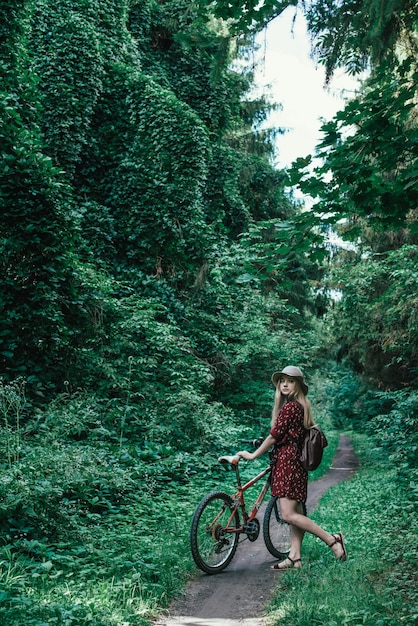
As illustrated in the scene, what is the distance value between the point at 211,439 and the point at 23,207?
5572 mm

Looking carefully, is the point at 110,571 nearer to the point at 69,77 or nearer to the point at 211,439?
the point at 211,439

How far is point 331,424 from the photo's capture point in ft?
124

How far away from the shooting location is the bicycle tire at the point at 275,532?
602cm

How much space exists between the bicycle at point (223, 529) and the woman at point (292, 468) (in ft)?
0.85

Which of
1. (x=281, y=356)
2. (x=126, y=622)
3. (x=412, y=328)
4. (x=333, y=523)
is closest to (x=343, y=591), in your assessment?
(x=126, y=622)

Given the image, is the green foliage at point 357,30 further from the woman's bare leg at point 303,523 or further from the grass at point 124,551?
the grass at point 124,551

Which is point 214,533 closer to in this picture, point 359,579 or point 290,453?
point 290,453

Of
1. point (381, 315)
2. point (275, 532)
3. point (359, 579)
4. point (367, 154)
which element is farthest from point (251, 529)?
point (381, 315)

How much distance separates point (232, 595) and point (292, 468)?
1269 mm

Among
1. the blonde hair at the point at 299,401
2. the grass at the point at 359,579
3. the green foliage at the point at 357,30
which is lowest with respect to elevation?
the grass at the point at 359,579

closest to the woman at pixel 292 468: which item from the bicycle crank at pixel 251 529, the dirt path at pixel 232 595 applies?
the dirt path at pixel 232 595

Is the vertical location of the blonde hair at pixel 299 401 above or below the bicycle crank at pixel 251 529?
above

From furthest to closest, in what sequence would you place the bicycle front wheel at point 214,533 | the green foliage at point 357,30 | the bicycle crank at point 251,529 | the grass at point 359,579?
the bicycle crank at point 251,529
the green foliage at point 357,30
the bicycle front wheel at point 214,533
the grass at point 359,579

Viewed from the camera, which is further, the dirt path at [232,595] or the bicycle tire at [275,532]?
the bicycle tire at [275,532]
